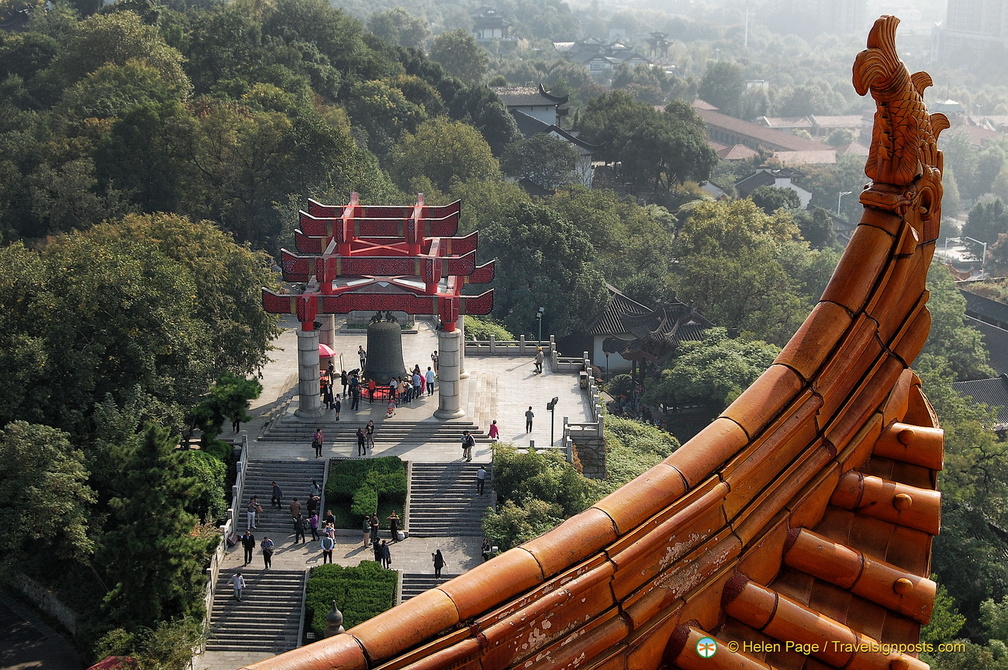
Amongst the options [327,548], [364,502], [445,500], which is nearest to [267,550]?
[327,548]

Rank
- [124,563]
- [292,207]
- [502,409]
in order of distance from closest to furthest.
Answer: [124,563] → [502,409] → [292,207]

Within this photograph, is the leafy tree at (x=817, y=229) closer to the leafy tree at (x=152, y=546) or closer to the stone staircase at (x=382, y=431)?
the stone staircase at (x=382, y=431)

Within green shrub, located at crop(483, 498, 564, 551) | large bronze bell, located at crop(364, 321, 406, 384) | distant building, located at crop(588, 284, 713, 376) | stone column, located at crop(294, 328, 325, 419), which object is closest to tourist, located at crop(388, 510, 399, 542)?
green shrub, located at crop(483, 498, 564, 551)

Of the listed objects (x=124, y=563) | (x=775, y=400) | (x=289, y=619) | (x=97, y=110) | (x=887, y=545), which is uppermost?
(x=775, y=400)

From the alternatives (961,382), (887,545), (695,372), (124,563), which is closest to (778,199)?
(961,382)

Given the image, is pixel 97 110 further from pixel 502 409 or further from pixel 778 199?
pixel 778 199

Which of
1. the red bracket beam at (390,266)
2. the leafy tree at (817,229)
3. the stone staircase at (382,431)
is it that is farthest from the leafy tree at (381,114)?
the stone staircase at (382,431)
